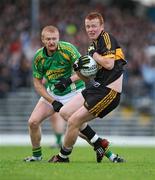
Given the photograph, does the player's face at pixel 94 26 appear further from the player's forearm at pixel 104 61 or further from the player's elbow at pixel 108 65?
the player's elbow at pixel 108 65

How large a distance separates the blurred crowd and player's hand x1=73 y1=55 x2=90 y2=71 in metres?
12.5

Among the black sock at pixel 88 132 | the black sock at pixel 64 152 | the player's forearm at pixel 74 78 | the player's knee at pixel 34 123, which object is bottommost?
the black sock at pixel 64 152

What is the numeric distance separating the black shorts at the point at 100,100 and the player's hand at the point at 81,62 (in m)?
0.38

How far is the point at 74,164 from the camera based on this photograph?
12344 mm

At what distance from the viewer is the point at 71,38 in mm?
25938

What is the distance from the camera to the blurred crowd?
2500 centimetres

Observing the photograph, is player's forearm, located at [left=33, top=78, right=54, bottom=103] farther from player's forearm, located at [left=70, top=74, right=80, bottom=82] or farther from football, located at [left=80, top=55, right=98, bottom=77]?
football, located at [left=80, top=55, right=98, bottom=77]

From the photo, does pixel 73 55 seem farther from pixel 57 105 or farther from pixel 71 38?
pixel 71 38

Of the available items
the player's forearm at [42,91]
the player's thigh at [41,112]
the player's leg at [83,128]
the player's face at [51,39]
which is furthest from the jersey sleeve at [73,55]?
the player's thigh at [41,112]

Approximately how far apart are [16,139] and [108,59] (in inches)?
475

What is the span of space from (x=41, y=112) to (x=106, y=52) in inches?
70.6

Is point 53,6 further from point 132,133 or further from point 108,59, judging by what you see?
point 108,59

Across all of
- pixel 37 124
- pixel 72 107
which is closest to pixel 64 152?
pixel 72 107

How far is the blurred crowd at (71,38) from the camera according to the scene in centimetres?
2500
